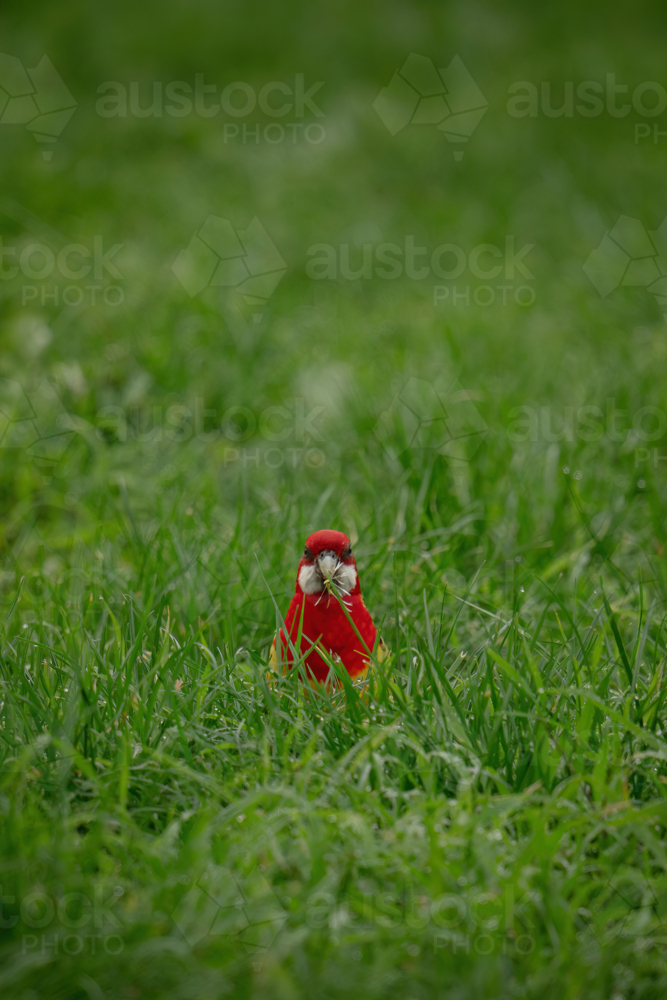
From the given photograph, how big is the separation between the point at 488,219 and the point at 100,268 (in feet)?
7.63

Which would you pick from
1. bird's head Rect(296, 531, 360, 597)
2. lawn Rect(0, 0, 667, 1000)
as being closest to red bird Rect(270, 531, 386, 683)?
bird's head Rect(296, 531, 360, 597)

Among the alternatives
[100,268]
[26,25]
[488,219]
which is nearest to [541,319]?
[488,219]

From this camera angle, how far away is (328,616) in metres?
1.81

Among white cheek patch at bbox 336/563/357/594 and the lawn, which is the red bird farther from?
the lawn

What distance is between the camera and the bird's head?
180cm

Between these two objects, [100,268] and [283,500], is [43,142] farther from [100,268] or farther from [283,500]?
[283,500]

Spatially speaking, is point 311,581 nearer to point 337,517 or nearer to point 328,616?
point 328,616

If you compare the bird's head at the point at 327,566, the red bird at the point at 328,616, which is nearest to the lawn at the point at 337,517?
the red bird at the point at 328,616

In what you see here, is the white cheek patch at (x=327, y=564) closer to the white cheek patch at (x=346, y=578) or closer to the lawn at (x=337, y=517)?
the white cheek patch at (x=346, y=578)

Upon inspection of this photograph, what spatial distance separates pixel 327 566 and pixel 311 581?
0.21 ft

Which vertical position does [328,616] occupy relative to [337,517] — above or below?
below

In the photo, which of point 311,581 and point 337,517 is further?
point 337,517

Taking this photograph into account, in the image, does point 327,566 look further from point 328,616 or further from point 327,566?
point 328,616

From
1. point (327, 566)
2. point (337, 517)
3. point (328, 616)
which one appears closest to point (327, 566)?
point (327, 566)
